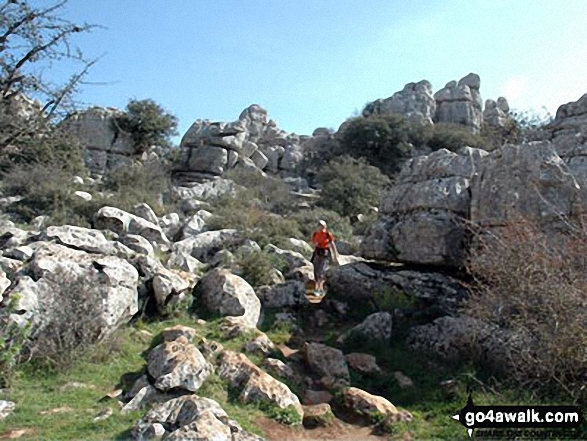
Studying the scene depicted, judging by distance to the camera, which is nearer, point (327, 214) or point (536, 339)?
point (536, 339)

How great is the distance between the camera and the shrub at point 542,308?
191 inches

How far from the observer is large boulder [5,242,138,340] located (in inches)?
229

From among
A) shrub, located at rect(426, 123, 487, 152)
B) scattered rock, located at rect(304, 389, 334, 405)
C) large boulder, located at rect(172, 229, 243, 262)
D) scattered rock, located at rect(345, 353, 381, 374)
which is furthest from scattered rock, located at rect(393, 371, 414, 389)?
shrub, located at rect(426, 123, 487, 152)

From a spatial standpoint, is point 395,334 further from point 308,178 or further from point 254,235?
point 308,178

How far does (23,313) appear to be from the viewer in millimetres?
5672

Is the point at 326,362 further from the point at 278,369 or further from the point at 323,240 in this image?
the point at 323,240

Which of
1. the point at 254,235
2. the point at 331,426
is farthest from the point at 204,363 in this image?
the point at 254,235

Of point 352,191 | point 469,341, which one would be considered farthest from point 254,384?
point 352,191

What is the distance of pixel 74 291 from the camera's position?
600cm

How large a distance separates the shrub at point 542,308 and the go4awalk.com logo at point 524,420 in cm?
27

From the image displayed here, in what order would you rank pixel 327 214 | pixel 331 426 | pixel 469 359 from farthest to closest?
pixel 327 214, pixel 469 359, pixel 331 426

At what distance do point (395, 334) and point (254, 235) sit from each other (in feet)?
18.0

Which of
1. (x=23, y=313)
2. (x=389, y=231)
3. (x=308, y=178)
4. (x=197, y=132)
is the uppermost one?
(x=197, y=132)

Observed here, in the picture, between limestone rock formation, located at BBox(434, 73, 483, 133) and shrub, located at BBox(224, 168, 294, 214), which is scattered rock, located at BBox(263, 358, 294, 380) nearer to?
shrub, located at BBox(224, 168, 294, 214)
